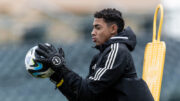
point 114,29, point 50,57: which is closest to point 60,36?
point 114,29

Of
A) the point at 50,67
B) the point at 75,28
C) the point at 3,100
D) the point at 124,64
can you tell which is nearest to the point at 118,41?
the point at 124,64

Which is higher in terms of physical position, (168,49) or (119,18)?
(119,18)

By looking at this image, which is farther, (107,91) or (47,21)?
(47,21)

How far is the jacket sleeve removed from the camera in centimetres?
284

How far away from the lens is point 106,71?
2840 millimetres

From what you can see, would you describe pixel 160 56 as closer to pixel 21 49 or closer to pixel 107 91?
pixel 107 91

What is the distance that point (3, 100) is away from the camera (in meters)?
7.05

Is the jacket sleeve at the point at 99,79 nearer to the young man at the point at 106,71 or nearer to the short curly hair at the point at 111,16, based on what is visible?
the young man at the point at 106,71

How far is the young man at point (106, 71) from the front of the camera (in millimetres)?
2848

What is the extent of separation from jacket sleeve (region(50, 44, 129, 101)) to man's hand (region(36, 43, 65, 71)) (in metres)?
0.08

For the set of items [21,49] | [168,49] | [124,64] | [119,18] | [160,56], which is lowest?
[168,49]

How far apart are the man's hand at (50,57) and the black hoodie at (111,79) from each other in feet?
0.20

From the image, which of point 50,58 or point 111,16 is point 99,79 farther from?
point 111,16

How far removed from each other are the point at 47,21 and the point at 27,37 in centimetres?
121
